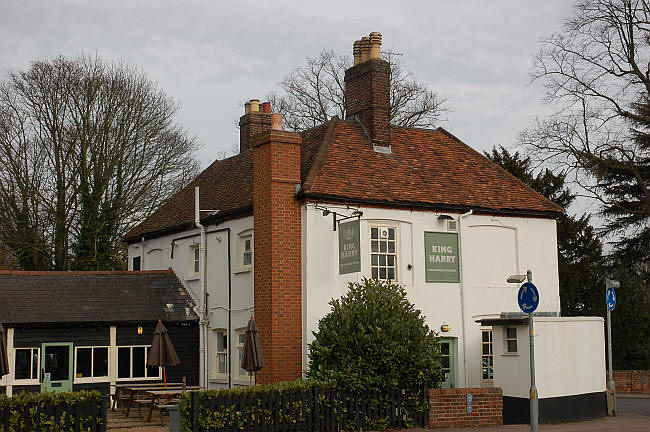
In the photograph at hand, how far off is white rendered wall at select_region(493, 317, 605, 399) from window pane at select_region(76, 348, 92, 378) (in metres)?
11.1

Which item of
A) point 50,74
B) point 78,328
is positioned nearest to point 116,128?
point 50,74

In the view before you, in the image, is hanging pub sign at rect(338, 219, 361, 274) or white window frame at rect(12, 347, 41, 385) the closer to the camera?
hanging pub sign at rect(338, 219, 361, 274)

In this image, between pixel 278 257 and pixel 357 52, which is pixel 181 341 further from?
pixel 357 52

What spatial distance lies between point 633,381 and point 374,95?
14.7 m

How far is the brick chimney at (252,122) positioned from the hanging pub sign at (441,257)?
30.0 feet

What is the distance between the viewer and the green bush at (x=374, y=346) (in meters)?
17.7

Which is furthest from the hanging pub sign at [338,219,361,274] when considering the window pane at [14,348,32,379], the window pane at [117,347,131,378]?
the window pane at [14,348,32,379]

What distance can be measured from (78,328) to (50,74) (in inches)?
566

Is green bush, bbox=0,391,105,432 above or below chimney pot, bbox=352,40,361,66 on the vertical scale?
below

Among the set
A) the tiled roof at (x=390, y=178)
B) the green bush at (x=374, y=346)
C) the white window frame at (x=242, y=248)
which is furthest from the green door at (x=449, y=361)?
the white window frame at (x=242, y=248)

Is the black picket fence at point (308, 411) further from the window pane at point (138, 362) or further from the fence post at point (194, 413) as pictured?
the window pane at point (138, 362)

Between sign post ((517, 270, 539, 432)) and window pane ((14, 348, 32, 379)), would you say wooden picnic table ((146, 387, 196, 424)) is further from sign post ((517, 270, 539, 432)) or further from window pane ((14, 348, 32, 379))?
sign post ((517, 270, 539, 432))

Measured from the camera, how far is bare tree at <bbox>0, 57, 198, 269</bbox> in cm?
3222

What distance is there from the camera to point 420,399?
1819 centimetres
